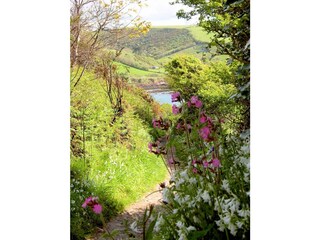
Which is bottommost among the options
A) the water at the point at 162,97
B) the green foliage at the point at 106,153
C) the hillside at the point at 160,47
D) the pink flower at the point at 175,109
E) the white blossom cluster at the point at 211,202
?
the green foliage at the point at 106,153

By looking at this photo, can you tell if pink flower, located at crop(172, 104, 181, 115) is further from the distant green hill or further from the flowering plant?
the distant green hill

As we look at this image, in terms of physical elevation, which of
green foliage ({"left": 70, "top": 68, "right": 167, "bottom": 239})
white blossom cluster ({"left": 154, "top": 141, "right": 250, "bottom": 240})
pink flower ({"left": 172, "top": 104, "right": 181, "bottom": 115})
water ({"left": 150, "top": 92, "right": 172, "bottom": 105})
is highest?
pink flower ({"left": 172, "top": 104, "right": 181, "bottom": 115})

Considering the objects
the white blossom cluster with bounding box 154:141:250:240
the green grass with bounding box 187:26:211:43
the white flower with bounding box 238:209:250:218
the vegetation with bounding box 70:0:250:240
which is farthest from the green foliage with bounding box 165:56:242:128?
the white flower with bounding box 238:209:250:218

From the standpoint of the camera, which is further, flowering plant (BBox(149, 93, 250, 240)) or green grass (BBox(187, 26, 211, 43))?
green grass (BBox(187, 26, 211, 43))

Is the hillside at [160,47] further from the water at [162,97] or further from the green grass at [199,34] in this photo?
the water at [162,97]

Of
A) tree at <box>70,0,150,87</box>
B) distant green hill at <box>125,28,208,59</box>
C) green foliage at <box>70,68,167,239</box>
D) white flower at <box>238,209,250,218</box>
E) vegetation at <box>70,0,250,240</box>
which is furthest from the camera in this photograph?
tree at <box>70,0,150,87</box>

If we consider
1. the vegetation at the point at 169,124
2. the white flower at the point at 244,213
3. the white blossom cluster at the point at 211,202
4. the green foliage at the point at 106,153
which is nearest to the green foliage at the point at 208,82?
the vegetation at the point at 169,124

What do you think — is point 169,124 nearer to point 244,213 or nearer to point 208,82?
point 244,213
